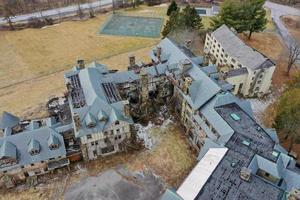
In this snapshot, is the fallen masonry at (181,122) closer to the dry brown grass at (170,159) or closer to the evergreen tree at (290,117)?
the dry brown grass at (170,159)

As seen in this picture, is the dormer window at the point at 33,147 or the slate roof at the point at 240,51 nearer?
the dormer window at the point at 33,147

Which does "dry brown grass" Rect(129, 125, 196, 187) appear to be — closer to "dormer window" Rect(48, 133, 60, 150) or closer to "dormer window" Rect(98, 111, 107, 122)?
"dormer window" Rect(98, 111, 107, 122)

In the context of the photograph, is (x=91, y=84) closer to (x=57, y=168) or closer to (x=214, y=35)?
(x=57, y=168)

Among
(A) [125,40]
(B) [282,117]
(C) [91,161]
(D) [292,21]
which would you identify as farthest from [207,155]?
(D) [292,21]

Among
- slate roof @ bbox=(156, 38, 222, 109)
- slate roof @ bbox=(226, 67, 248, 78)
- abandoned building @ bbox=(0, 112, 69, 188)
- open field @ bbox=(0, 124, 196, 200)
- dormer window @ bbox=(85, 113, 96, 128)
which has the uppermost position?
slate roof @ bbox=(156, 38, 222, 109)

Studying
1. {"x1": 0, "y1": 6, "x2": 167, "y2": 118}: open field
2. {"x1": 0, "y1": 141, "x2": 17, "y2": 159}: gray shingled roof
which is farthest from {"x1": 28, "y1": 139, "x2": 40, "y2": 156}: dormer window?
{"x1": 0, "y1": 6, "x2": 167, "y2": 118}: open field

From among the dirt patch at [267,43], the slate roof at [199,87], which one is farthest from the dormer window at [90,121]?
the dirt patch at [267,43]
